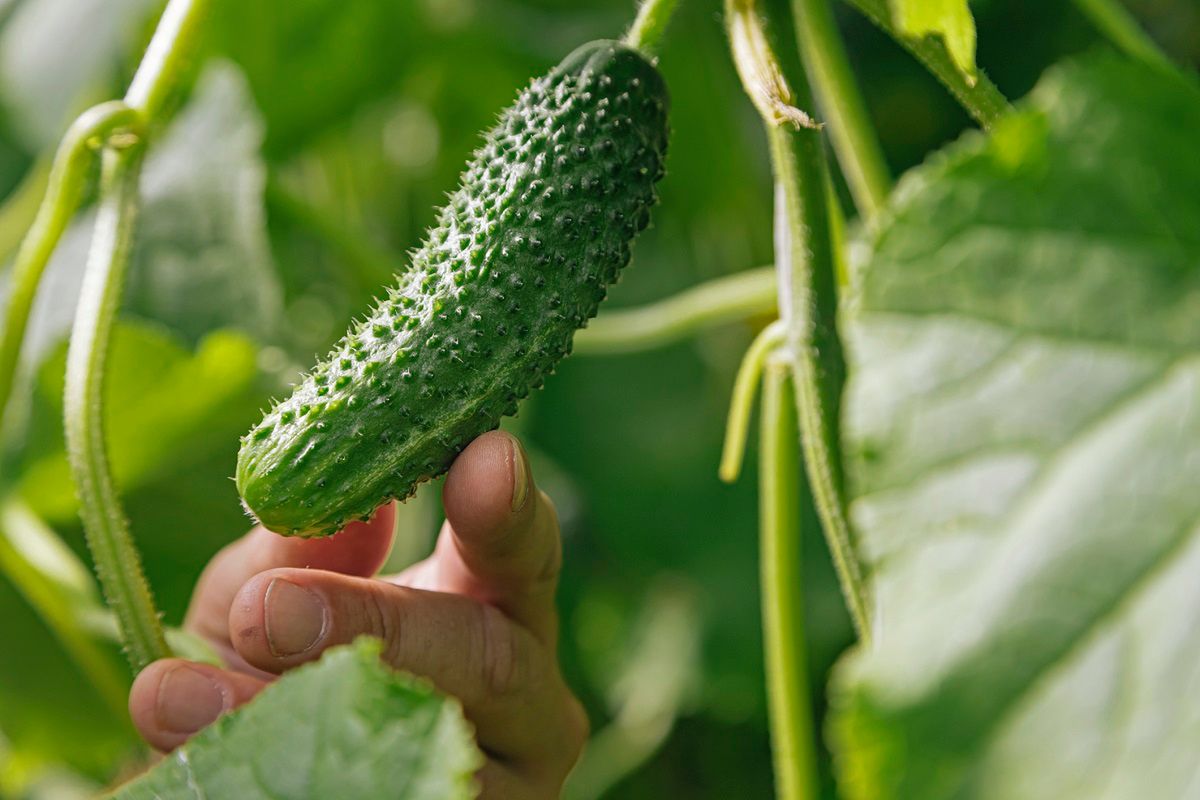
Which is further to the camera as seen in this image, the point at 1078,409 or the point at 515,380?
the point at 515,380

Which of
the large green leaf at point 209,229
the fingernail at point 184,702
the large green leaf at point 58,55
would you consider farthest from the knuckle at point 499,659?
the large green leaf at point 58,55

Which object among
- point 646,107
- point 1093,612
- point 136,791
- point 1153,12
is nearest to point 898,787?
point 1093,612

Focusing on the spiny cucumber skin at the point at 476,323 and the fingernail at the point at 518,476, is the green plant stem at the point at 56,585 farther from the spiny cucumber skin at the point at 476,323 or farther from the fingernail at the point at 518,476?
the fingernail at the point at 518,476

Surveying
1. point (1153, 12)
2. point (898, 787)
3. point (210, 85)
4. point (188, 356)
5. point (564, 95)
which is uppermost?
point (210, 85)

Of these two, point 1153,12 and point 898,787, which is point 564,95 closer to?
point 898,787

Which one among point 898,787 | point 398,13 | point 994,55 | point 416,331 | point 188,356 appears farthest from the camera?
point 994,55

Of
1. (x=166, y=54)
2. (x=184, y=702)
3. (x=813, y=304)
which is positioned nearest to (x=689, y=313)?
(x=813, y=304)

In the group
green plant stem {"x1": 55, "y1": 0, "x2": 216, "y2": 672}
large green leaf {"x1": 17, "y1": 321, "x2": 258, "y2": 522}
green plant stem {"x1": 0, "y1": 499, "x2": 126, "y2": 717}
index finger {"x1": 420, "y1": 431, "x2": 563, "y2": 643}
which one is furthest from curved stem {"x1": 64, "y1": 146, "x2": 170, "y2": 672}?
green plant stem {"x1": 0, "y1": 499, "x2": 126, "y2": 717}
